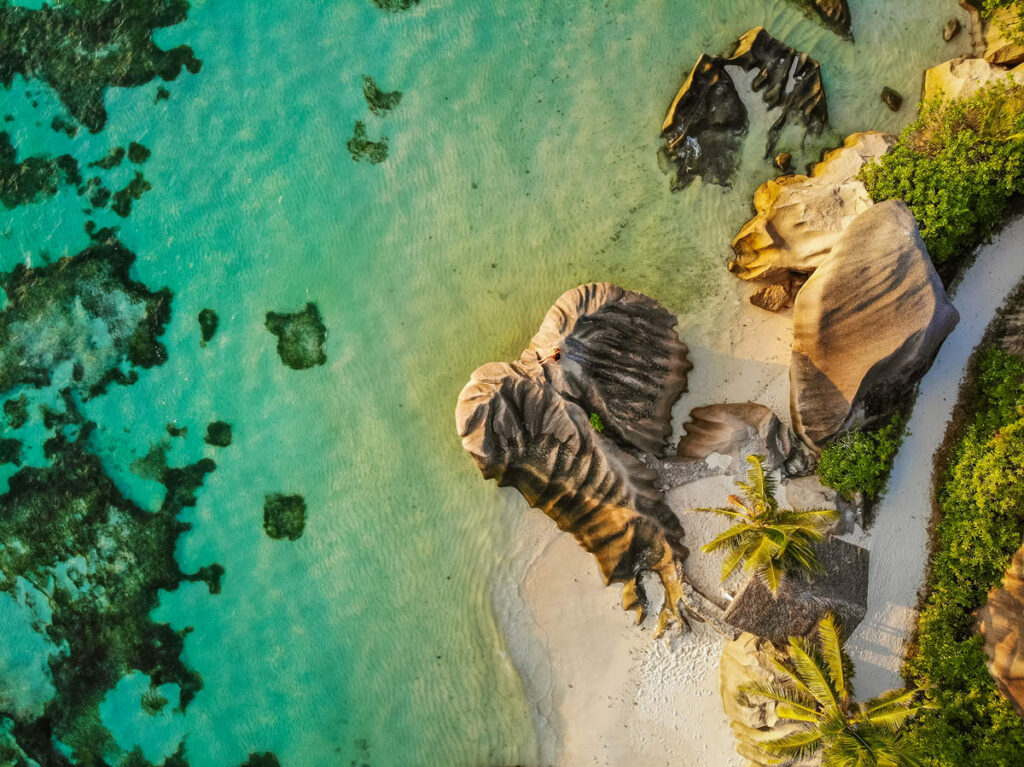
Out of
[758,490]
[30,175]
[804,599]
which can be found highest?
[30,175]

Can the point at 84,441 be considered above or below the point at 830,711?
above

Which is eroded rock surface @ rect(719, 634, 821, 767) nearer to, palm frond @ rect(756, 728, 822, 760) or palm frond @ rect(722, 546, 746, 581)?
palm frond @ rect(756, 728, 822, 760)

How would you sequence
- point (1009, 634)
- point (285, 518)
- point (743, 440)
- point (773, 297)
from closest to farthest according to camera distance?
point (1009, 634), point (743, 440), point (773, 297), point (285, 518)

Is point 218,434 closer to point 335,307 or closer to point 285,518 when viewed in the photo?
point 285,518

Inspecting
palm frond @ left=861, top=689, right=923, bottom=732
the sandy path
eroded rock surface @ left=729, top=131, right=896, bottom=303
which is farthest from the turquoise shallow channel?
palm frond @ left=861, top=689, right=923, bottom=732

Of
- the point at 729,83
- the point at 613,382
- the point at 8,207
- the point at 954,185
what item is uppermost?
the point at 8,207

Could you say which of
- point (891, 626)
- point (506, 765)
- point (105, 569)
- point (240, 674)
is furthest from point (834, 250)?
point (105, 569)

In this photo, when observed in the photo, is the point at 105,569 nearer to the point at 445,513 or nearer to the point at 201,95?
the point at 445,513

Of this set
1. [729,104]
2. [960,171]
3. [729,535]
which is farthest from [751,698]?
[729,104]
